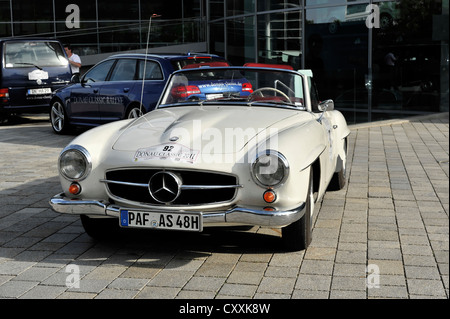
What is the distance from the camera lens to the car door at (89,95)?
1205 cm

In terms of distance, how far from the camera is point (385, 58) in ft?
53.8

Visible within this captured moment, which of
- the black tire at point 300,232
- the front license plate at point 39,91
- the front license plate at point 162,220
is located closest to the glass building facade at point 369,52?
the front license plate at point 39,91

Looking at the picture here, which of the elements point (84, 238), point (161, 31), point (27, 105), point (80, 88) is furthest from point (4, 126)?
point (84, 238)

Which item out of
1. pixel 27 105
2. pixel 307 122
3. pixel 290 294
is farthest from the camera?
pixel 27 105

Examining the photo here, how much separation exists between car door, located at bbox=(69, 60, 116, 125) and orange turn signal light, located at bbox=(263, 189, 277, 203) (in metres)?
7.89

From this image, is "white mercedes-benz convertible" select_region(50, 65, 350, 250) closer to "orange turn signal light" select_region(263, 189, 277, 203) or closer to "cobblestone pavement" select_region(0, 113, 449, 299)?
"orange turn signal light" select_region(263, 189, 277, 203)

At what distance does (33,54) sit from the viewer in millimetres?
14555

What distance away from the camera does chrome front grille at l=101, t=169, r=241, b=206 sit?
4.70 meters

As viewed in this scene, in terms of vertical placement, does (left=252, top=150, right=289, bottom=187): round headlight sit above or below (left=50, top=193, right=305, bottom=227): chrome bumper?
above

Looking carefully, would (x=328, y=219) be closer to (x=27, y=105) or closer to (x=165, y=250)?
(x=165, y=250)

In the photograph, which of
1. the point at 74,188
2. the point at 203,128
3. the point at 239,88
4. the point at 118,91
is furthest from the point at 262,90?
the point at 118,91

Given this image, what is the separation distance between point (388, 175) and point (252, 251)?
3.68 metres

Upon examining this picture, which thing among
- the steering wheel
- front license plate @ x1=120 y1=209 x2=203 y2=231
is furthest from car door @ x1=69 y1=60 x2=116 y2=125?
front license plate @ x1=120 y1=209 x2=203 y2=231

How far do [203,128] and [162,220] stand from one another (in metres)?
0.87
